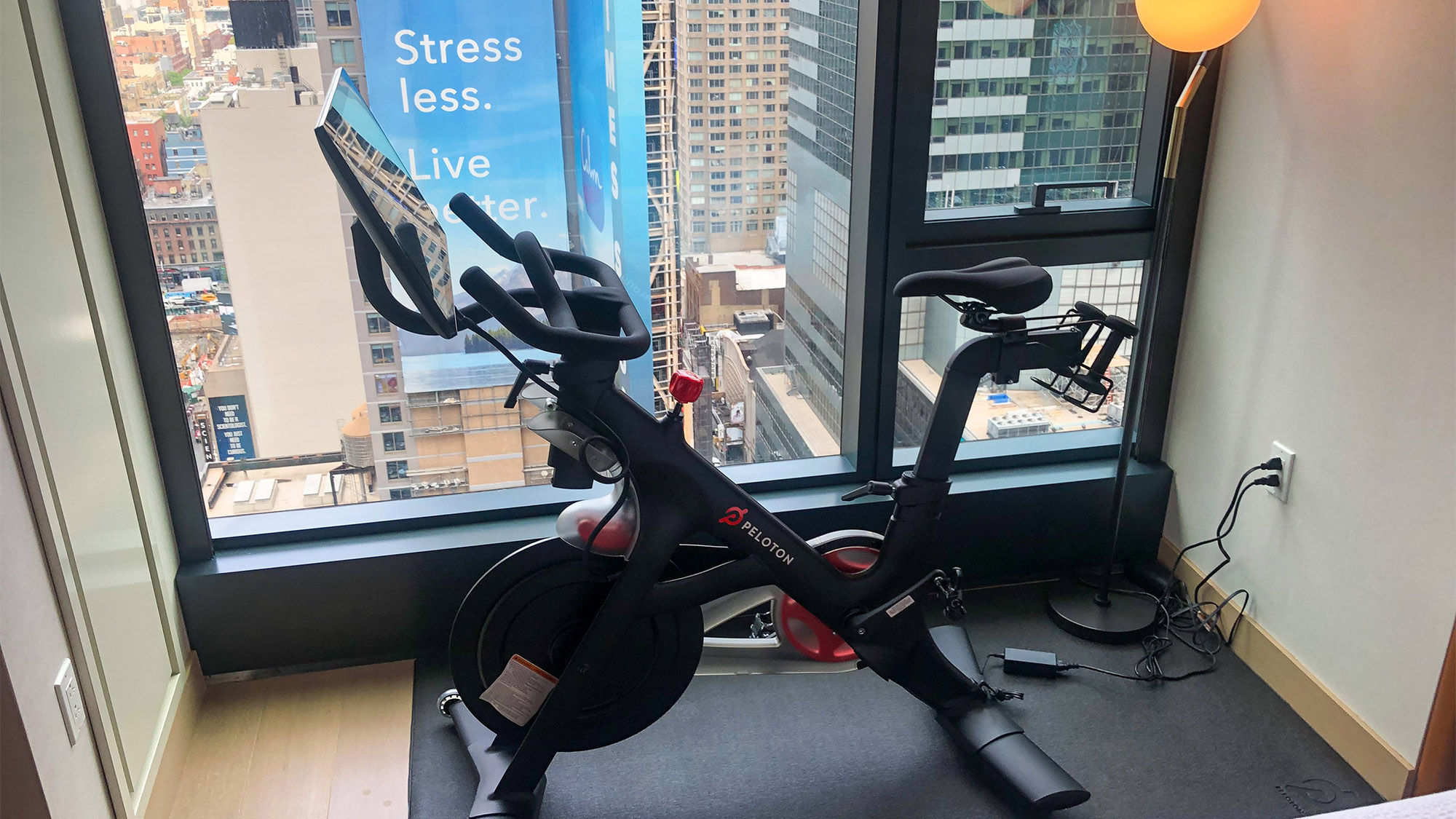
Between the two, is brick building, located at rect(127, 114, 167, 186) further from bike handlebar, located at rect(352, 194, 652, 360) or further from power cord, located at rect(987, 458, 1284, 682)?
power cord, located at rect(987, 458, 1284, 682)

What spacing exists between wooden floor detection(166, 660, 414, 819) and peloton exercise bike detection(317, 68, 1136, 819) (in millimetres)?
191

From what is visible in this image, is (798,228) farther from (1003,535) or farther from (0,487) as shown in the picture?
(0,487)

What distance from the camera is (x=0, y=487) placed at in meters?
1.46

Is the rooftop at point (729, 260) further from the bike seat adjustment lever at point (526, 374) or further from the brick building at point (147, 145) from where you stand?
the brick building at point (147, 145)

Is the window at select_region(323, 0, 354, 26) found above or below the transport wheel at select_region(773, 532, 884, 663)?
above

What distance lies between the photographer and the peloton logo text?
192 centimetres

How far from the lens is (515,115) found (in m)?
2.28

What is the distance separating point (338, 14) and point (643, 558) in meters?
1.29

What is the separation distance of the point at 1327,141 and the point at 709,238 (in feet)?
4.37

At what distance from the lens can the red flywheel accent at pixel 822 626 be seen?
208 cm

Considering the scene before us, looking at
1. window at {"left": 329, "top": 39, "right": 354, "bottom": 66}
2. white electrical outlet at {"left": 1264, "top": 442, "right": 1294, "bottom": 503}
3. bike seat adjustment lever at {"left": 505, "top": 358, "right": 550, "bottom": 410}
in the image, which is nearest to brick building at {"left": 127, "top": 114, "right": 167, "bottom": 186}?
window at {"left": 329, "top": 39, "right": 354, "bottom": 66}

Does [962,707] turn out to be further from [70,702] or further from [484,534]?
[70,702]

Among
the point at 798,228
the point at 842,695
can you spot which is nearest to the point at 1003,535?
the point at 842,695

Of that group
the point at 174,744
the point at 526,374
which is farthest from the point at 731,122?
the point at 174,744
